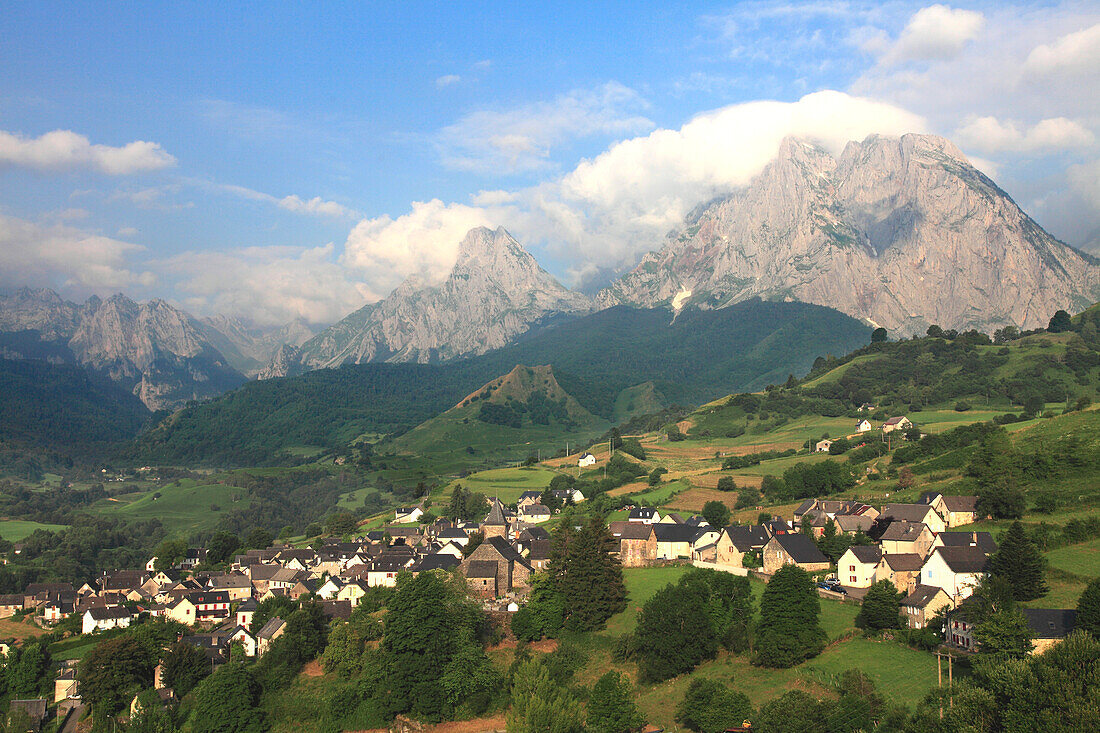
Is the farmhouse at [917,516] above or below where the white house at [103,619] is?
above

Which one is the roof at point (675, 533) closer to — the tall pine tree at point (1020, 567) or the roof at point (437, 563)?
the roof at point (437, 563)

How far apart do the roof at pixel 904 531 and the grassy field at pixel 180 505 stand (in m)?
115

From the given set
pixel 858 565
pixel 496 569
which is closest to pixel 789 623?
pixel 858 565

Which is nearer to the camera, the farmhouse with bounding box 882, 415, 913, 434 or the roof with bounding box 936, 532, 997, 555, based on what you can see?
the roof with bounding box 936, 532, 997, 555

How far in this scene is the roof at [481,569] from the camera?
5947 cm

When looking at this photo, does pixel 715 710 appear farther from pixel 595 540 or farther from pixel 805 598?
pixel 595 540

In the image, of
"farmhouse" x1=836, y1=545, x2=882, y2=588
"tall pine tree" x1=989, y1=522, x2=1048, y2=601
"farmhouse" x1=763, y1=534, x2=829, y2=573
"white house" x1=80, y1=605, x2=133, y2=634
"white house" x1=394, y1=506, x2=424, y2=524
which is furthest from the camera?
"white house" x1=394, y1=506, x2=424, y2=524

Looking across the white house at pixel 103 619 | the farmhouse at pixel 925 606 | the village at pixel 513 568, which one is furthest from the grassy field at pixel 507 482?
the farmhouse at pixel 925 606

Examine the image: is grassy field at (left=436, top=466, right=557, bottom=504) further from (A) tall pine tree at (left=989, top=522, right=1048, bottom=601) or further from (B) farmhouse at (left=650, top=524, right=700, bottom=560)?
(A) tall pine tree at (left=989, top=522, right=1048, bottom=601)

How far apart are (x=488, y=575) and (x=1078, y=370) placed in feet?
338

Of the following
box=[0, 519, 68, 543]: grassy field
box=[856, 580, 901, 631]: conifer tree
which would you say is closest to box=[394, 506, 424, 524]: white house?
box=[0, 519, 68, 543]: grassy field

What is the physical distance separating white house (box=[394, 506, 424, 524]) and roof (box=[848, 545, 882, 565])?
2488 inches

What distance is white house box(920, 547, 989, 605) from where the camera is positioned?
42.2m

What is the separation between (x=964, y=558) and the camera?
4403 centimetres
